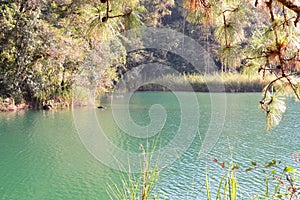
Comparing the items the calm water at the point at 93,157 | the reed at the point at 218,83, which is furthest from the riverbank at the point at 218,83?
the calm water at the point at 93,157

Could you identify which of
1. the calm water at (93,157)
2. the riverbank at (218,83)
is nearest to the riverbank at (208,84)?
the riverbank at (218,83)

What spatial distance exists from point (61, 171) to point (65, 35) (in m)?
→ 6.19

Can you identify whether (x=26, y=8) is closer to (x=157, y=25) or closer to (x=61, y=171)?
(x=61, y=171)

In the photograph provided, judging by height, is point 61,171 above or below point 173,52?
below

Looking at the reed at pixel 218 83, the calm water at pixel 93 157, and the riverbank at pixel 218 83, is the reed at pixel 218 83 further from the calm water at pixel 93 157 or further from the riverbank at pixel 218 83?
the calm water at pixel 93 157

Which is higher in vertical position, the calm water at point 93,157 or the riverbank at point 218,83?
the riverbank at point 218,83

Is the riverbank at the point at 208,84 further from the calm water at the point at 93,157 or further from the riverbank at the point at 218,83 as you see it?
the calm water at the point at 93,157

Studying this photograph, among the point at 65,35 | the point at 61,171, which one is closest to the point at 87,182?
the point at 61,171

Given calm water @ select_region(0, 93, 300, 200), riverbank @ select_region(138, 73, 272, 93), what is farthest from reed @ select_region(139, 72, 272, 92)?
calm water @ select_region(0, 93, 300, 200)

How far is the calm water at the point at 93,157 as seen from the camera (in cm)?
447

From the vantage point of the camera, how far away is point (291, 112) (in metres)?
10.8

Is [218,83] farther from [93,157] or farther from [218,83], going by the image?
[93,157]

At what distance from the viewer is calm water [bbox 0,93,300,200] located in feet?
14.7

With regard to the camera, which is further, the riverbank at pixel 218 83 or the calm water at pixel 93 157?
the riverbank at pixel 218 83
